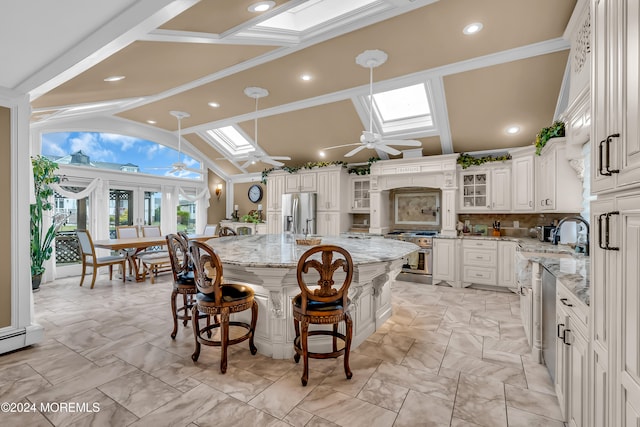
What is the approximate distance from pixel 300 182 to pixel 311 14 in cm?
406

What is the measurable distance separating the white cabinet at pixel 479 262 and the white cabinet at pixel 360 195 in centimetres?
215

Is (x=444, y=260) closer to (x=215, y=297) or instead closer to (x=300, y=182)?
(x=300, y=182)

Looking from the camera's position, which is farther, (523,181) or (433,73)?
(523,181)

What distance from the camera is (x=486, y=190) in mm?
5250

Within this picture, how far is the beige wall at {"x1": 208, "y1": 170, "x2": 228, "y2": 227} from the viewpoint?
8375 mm

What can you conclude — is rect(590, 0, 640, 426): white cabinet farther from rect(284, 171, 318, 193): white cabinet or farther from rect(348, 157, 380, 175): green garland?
rect(284, 171, 318, 193): white cabinet

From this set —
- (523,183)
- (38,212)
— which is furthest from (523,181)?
(38,212)

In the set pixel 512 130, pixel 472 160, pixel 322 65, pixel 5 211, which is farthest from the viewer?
pixel 472 160

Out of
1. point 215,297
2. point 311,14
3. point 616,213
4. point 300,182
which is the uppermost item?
point 311,14

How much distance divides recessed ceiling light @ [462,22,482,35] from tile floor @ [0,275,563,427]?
126 inches

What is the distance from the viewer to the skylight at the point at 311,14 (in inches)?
118

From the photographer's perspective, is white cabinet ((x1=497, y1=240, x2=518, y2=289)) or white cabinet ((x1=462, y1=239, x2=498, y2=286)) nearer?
white cabinet ((x1=497, y1=240, x2=518, y2=289))

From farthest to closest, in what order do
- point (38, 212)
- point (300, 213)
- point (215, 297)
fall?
point (300, 213) → point (38, 212) → point (215, 297)

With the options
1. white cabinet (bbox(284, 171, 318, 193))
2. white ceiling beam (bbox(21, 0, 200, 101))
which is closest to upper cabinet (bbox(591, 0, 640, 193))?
white ceiling beam (bbox(21, 0, 200, 101))
